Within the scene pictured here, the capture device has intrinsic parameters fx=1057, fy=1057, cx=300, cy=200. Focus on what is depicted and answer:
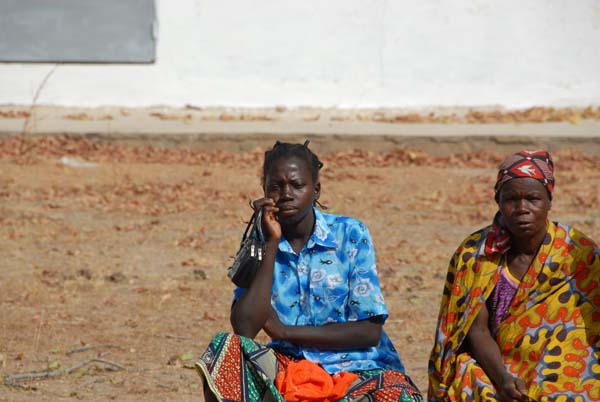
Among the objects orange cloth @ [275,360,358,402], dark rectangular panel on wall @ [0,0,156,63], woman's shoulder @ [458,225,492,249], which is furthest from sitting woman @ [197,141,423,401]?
dark rectangular panel on wall @ [0,0,156,63]

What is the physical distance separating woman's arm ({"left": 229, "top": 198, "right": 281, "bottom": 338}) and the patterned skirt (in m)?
0.13

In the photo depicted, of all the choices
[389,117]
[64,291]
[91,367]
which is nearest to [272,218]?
[91,367]

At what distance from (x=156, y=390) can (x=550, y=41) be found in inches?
384

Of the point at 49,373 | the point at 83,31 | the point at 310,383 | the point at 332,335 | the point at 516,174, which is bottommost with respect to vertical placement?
the point at 49,373

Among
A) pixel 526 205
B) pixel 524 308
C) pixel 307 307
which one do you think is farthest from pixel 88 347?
pixel 526 205

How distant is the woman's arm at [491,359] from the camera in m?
3.92

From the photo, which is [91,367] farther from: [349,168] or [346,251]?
[349,168]

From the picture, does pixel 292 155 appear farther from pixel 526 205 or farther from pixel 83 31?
pixel 83 31

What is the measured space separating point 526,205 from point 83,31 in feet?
35.4

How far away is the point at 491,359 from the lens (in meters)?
4.02

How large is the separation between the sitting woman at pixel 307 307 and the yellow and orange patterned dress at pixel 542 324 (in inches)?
10.0

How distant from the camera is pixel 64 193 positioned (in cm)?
1030

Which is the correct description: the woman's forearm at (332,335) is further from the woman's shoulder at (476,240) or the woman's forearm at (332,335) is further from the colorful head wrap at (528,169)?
the colorful head wrap at (528,169)

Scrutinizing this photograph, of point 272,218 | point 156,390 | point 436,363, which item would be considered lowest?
point 156,390
